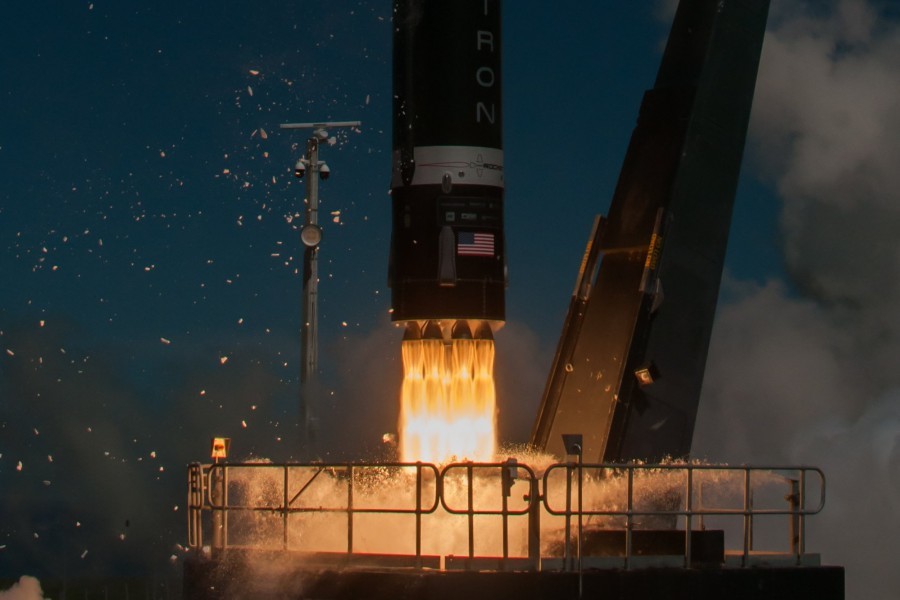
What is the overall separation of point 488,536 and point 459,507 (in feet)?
2.18

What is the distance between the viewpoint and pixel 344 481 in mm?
23422

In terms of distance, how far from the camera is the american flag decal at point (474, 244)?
22406mm

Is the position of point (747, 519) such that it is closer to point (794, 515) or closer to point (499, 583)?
point (794, 515)

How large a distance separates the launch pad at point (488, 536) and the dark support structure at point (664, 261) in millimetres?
988

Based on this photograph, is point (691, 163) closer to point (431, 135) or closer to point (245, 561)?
point (431, 135)

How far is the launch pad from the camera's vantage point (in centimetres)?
1895

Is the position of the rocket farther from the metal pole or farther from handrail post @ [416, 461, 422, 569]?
the metal pole

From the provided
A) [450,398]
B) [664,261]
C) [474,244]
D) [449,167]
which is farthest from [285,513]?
[664,261]

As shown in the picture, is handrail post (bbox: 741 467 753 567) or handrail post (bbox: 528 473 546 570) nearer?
handrail post (bbox: 528 473 546 570)

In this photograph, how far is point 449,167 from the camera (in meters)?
22.3

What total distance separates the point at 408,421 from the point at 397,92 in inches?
169

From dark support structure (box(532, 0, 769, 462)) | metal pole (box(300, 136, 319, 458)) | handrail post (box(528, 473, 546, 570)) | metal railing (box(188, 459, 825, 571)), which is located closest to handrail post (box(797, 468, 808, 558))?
metal railing (box(188, 459, 825, 571))

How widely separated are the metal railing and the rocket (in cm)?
222

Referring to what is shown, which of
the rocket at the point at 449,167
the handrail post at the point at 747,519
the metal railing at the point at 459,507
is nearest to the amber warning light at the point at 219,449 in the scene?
the metal railing at the point at 459,507
